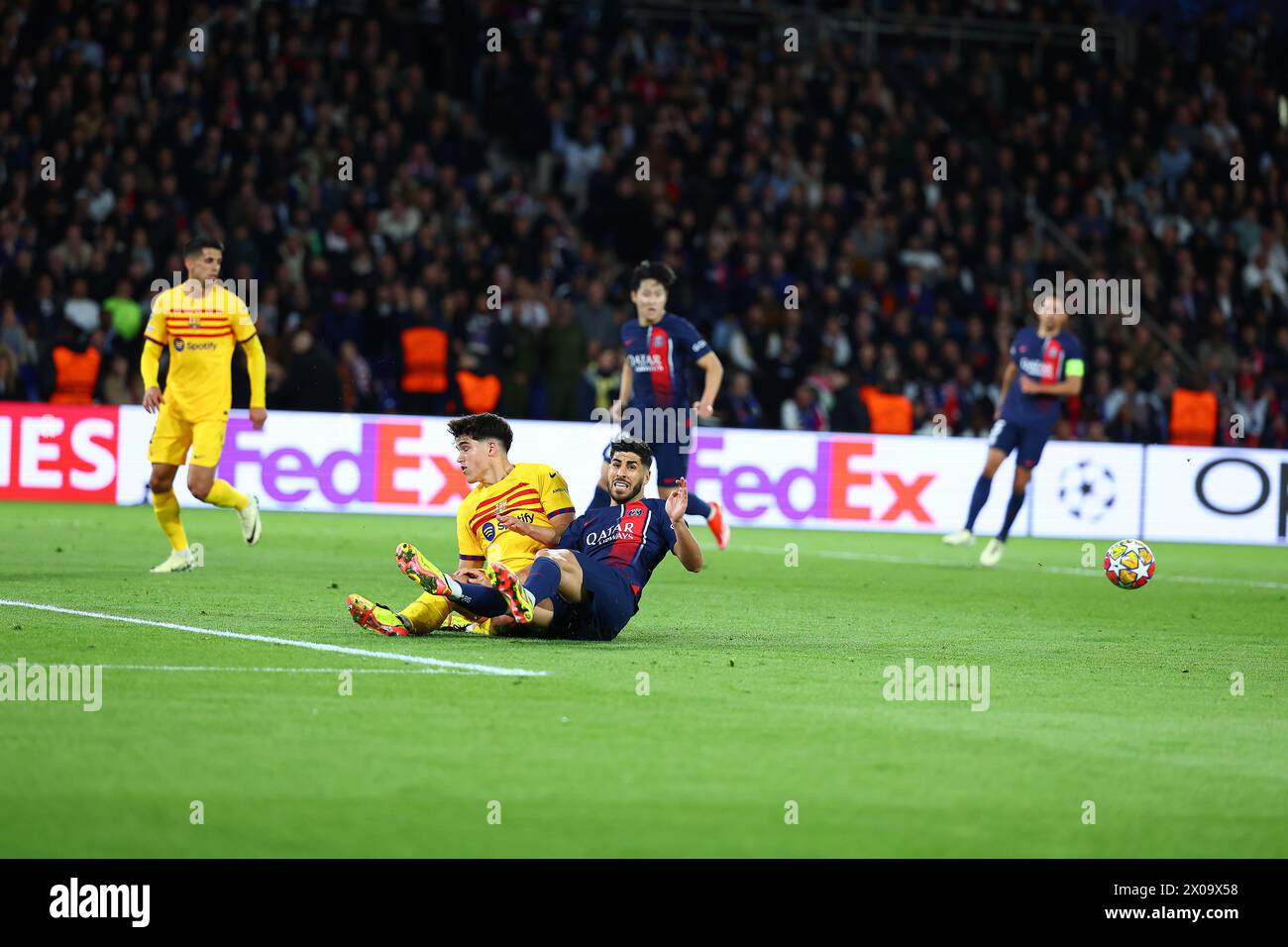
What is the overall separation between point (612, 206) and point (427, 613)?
50.5 ft

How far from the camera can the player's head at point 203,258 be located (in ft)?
40.1

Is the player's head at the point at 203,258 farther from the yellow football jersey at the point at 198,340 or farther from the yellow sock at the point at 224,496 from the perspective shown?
the yellow sock at the point at 224,496

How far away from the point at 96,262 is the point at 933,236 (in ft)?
36.3

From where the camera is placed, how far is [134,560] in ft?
44.3

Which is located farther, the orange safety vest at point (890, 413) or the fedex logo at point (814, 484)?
the orange safety vest at point (890, 413)

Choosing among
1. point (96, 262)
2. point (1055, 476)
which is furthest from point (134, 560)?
point (1055, 476)

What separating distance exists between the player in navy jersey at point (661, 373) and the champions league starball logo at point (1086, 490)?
8045 millimetres

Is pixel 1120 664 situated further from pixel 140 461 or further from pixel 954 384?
pixel 954 384

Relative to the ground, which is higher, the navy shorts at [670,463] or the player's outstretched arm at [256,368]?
the player's outstretched arm at [256,368]

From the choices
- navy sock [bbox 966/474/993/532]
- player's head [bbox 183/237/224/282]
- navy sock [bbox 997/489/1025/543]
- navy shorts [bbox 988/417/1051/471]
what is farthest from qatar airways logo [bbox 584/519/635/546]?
navy sock [bbox 966/474/993/532]
